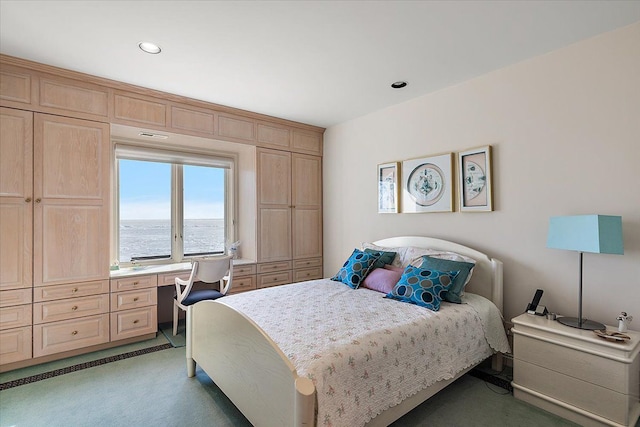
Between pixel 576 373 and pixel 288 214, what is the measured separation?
3.41 metres

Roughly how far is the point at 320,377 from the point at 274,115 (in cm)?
349

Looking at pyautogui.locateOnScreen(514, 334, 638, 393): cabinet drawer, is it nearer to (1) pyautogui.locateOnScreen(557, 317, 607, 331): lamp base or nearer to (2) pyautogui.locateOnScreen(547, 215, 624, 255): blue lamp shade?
(1) pyautogui.locateOnScreen(557, 317, 607, 331): lamp base

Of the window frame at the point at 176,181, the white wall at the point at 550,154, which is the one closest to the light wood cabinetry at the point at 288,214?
the window frame at the point at 176,181

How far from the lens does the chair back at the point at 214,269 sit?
3312mm

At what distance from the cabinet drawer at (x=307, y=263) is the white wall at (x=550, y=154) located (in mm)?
1570

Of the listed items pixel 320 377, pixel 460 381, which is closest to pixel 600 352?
pixel 460 381

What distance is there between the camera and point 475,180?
3.06m

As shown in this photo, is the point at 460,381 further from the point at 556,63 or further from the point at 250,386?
the point at 556,63

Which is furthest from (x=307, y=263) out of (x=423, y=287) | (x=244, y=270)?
(x=423, y=287)

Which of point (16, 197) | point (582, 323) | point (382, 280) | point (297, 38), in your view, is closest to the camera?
point (582, 323)

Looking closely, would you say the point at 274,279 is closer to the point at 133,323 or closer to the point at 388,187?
the point at 133,323

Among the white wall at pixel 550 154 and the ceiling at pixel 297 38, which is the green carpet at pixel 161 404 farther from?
the ceiling at pixel 297 38

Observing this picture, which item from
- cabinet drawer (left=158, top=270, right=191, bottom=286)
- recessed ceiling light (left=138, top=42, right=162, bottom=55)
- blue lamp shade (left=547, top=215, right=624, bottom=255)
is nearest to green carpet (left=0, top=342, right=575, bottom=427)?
cabinet drawer (left=158, top=270, right=191, bottom=286)

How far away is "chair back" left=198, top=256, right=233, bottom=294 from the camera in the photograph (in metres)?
3.31
